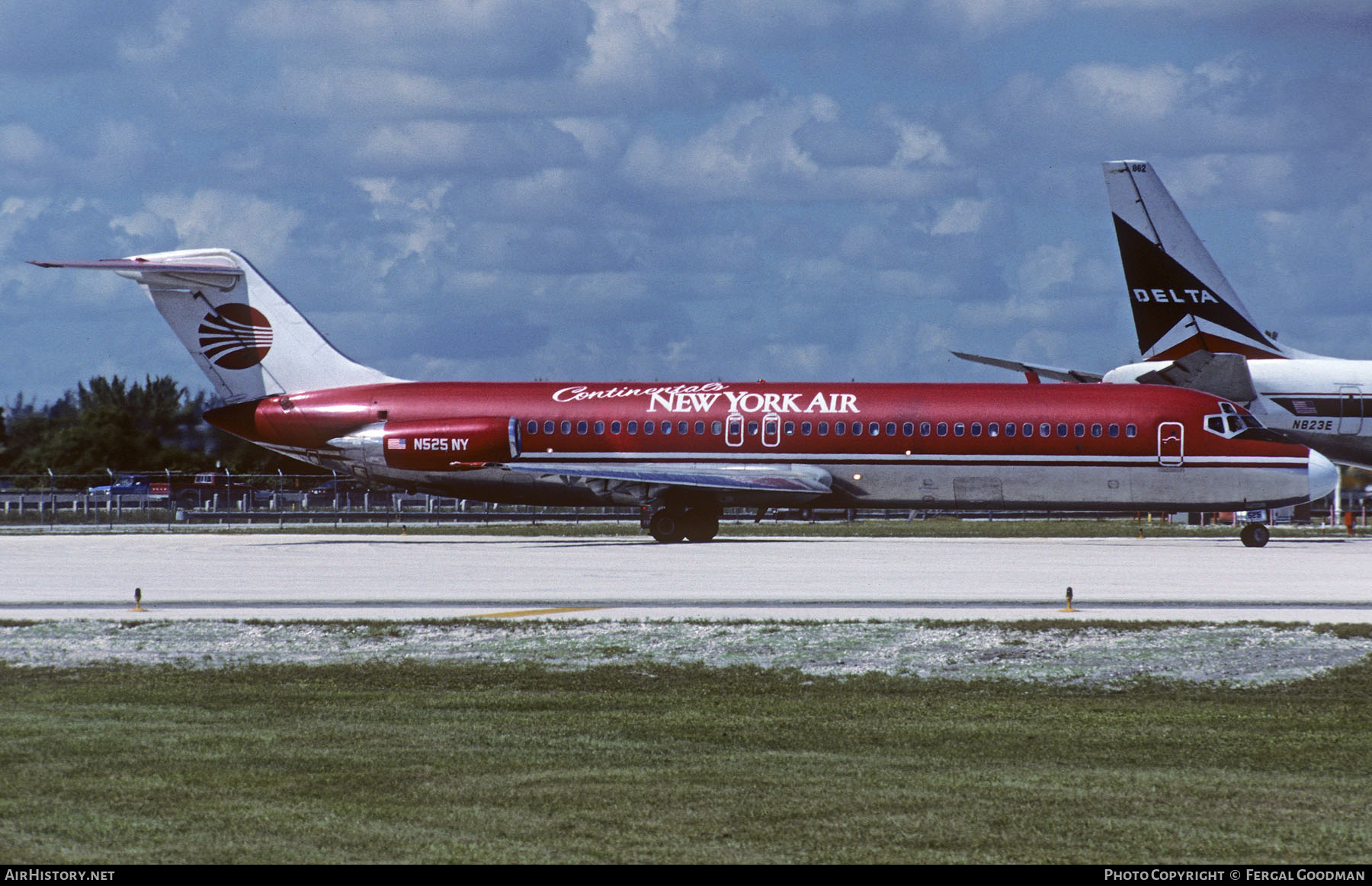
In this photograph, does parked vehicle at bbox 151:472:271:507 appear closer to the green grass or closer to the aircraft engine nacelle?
the aircraft engine nacelle

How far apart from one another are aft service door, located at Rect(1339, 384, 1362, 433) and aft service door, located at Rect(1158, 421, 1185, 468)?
208 inches

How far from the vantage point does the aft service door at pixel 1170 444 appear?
1662 inches

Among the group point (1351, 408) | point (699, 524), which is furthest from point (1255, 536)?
point (699, 524)

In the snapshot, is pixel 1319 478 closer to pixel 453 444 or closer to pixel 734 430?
pixel 734 430

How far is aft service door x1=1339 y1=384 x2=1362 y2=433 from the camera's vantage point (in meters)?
43.6

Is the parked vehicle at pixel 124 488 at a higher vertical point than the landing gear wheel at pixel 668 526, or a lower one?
higher

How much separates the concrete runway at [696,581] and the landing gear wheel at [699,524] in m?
1.31

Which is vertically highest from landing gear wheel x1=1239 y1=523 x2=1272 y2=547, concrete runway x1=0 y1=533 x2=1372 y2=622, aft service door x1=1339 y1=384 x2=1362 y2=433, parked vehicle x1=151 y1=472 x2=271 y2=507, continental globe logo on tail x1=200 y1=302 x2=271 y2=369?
continental globe logo on tail x1=200 y1=302 x2=271 y2=369

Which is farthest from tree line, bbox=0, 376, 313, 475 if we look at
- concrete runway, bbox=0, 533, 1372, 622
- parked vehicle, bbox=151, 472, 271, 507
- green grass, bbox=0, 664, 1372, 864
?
green grass, bbox=0, 664, 1372, 864

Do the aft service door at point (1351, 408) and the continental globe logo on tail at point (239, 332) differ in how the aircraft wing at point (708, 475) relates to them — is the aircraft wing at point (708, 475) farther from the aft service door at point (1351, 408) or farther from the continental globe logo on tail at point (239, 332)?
the aft service door at point (1351, 408)

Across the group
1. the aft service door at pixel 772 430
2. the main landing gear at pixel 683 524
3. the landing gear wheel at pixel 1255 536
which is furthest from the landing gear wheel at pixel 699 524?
the landing gear wheel at pixel 1255 536

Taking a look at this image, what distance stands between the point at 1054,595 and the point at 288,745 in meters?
15.9

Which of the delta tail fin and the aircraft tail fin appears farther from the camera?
the delta tail fin

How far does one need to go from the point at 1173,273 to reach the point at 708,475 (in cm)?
1483
